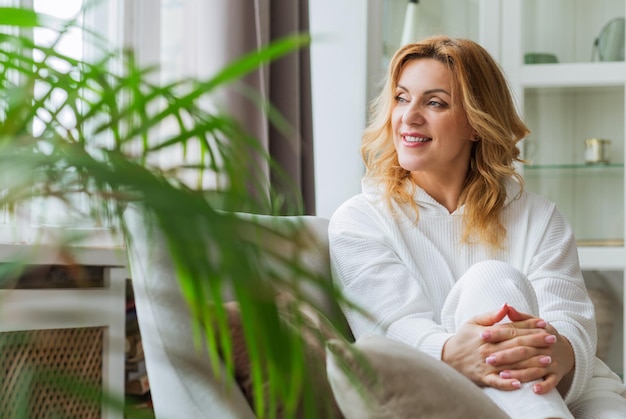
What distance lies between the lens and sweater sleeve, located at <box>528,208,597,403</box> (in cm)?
182

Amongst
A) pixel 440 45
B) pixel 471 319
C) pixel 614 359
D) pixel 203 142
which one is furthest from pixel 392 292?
pixel 614 359

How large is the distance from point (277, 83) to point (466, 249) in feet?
Result: 3.46

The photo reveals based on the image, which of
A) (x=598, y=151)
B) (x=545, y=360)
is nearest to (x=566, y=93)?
(x=598, y=151)

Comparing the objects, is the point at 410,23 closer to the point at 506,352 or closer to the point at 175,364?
the point at 506,352

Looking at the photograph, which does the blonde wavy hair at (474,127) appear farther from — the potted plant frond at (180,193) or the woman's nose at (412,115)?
the potted plant frond at (180,193)

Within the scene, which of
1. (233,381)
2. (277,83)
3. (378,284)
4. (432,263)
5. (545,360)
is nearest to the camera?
(233,381)

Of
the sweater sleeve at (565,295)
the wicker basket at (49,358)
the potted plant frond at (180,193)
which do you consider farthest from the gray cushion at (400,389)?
the sweater sleeve at (565,295)

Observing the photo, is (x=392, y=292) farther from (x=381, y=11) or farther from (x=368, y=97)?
(x=381, y=11)

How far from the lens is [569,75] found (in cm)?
351

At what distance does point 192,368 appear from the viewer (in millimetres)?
1252

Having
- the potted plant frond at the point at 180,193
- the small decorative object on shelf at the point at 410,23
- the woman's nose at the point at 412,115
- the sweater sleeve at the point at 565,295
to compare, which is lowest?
the sweater sleeve at the point at 565,295

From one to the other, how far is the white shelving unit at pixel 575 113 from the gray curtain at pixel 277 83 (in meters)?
0.89

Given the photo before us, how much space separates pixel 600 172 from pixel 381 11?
102 cm

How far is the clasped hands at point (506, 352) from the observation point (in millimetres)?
1655
